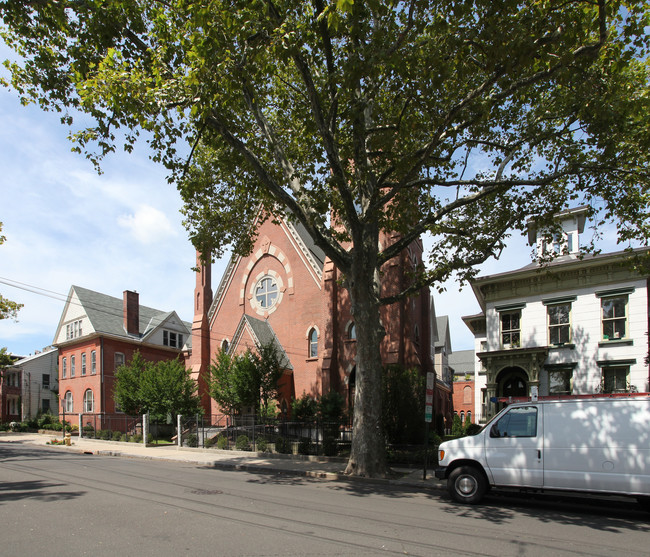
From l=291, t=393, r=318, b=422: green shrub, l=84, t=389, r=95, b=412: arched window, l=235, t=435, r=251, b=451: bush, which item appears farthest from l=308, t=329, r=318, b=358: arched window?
l=84, t=389, r=95, b=412: arched window

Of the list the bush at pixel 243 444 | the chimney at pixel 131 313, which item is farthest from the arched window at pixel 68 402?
the bush at pixel 243 444

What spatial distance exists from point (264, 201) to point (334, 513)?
12.3 meters

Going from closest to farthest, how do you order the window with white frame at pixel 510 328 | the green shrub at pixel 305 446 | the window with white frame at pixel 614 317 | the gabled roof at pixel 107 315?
the green shrub at pixel 305 446, the window with white frame at pixel 614 317, the window with white frame at pixel 510 328, the gabled roof at pixel 107 315

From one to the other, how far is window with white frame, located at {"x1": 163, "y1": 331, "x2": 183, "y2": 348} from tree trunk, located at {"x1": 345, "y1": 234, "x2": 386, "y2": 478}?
113 feet

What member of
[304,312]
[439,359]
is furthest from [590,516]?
[439,359]

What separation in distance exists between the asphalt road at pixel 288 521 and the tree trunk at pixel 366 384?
1325 millimetres

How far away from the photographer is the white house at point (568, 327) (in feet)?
69.3

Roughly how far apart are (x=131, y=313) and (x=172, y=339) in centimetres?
466

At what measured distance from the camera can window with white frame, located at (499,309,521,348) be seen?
79.8ft

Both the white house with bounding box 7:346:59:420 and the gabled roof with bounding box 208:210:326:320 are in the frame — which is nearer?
the gabled roof with bounding box 208:210:326:320

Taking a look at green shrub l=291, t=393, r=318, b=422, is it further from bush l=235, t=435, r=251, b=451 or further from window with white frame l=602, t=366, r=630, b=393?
window with white frame l=602, t=366, r=630, b=393

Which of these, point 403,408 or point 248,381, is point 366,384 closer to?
point 403,408

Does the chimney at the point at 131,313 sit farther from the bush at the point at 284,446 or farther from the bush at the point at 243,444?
the bush at the point at 284,446

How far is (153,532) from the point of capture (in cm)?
A: 692
